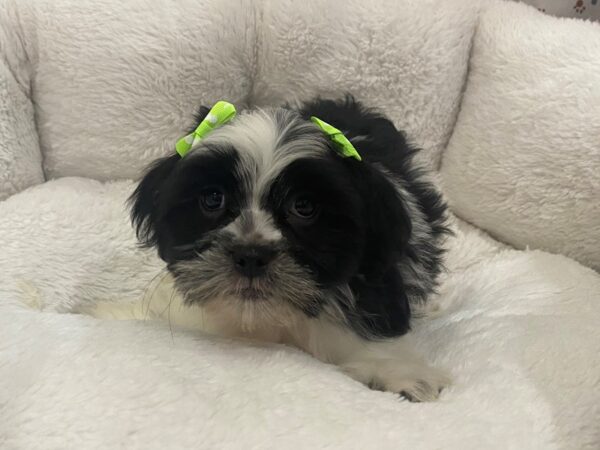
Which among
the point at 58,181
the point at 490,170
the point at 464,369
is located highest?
the point at 490,170

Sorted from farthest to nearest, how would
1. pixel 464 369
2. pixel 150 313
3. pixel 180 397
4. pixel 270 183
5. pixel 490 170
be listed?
pixel 490 170, pixel 150 313, pixel 464 369, pixel 270 183, pixel 180 397

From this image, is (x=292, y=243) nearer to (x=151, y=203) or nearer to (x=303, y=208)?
(x=303, y=208)

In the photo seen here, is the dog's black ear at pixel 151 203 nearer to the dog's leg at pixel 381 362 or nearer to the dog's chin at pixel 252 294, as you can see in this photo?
the dog's chin at pixel 252 294

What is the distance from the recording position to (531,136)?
7.30 ft

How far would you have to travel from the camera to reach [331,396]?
52.2 inches

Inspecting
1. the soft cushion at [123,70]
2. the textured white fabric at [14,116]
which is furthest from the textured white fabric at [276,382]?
the soft cushion at [123,70]

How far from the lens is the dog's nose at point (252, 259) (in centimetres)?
133

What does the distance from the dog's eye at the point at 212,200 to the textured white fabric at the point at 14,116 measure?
114cm

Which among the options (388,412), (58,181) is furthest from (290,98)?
(388,412)

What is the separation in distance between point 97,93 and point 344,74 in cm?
90

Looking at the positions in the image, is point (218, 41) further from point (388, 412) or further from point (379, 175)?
point (388, 412)

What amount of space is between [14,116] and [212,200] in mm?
1214

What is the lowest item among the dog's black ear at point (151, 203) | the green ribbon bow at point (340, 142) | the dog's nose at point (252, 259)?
the dog's black ear at point (151, 203)

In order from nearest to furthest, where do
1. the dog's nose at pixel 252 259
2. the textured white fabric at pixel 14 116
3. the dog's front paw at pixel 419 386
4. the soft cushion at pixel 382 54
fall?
the dog's nose at pixel 252 259 → the dog's front paw at pixel 419 386 → the textured white fabric at pixel 14 116 → the soft cushion at pixel 382 54
